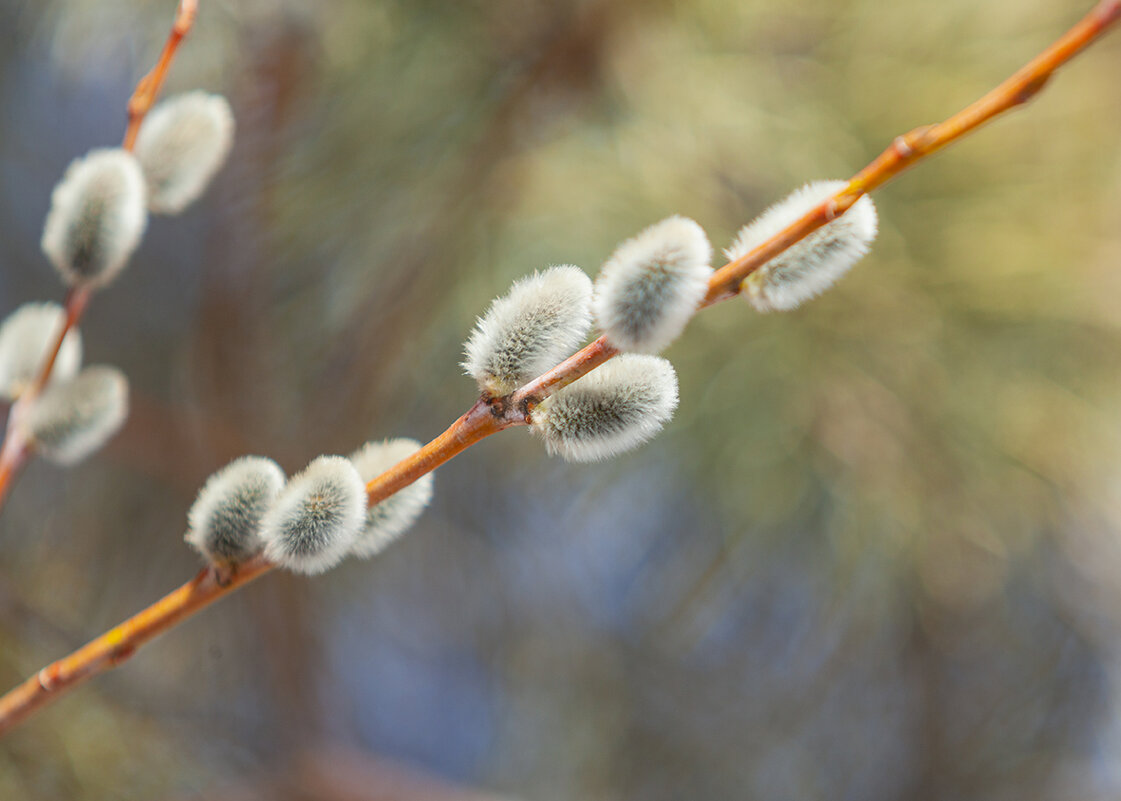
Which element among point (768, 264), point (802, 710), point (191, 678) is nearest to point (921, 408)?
point (802, 710)

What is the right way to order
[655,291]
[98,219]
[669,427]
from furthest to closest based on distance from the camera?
[669,427]
[98,219]
[655,291]

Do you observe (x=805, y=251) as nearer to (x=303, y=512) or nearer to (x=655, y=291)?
(x=655, y=291)

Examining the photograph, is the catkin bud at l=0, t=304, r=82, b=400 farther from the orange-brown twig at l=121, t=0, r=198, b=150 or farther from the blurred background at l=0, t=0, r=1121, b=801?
the blurred background at l=0, t=0, r=1121, b=801

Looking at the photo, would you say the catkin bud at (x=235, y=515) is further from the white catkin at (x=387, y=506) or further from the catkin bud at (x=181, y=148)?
the catkin bud at (x=181, y=148)

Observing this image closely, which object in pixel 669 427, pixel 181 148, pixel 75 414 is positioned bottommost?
pixel 75 414

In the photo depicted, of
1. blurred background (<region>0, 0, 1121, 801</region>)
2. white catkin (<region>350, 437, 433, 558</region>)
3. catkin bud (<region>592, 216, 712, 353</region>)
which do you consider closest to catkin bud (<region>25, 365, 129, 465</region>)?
white catkin (<region>350, 437, 433, 558</region>)

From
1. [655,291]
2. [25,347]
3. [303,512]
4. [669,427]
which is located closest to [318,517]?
[303,512]
